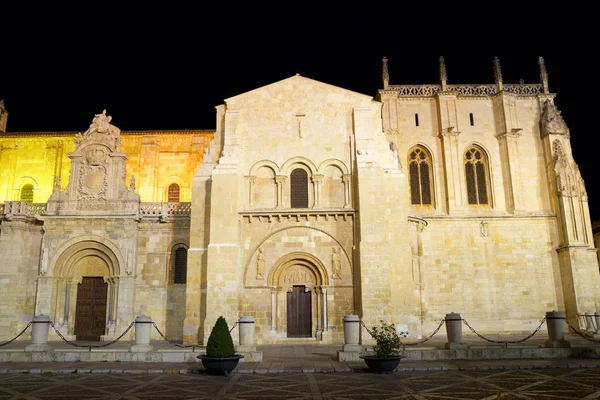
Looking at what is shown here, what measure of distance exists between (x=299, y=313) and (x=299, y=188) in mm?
6150

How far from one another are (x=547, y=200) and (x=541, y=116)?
5453 millimetres

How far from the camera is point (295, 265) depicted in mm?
24203

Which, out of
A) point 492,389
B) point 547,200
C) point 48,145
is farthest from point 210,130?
point 492,389

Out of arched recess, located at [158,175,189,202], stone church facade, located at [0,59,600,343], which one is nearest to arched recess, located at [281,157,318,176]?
stone church facade, located at [0,59,600,343]

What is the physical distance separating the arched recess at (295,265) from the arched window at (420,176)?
969 centimetres

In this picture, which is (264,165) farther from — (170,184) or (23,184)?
(23,184)

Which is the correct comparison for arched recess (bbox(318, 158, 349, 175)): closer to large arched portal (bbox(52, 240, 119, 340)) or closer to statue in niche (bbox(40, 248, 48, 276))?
large arched portal (bbox(52, 240, 119, 340))

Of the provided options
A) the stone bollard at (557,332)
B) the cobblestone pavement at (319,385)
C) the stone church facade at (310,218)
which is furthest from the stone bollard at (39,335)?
the stone bollard at (557,332)

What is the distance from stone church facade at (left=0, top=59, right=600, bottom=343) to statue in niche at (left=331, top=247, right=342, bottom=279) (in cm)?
7

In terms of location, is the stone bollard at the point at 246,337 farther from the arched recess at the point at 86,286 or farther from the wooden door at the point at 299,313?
the arched recess at the point at 86,286

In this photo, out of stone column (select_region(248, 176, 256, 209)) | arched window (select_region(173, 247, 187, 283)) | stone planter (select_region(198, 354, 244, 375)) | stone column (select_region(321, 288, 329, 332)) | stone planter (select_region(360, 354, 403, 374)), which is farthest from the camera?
arched window (select_region(173, 247, 187, 283))

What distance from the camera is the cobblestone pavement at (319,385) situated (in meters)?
10.6

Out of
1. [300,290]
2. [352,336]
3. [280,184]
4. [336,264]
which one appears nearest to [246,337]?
[352,336]

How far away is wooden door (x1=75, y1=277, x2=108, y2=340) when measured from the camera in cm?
2591
